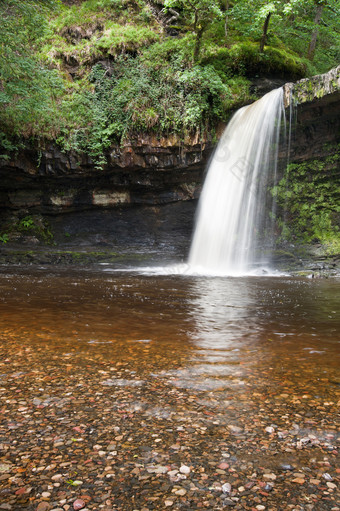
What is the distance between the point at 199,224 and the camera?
17109 mm

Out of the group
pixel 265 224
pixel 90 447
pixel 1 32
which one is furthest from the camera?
pixel 265 224

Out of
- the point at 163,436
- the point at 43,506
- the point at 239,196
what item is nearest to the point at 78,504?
the point at 43,506

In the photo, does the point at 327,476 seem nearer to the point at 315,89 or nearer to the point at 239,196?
the point at 315,89

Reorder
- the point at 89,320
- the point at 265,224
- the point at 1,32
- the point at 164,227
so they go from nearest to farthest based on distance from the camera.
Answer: the point at 89,320, the point at 1,32, the point at 265,224, the point at 164,227

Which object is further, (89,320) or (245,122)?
(245,122)

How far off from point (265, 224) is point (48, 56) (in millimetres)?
13420

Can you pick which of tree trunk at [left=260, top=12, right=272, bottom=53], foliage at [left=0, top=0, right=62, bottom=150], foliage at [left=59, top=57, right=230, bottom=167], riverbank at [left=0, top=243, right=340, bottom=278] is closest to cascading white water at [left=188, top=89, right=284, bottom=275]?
riverbank at [left=0, top=243, right=340, bottom=278]

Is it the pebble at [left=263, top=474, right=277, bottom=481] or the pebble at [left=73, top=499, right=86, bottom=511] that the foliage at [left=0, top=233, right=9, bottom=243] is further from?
the pebble at [left=263, top=474, right=277, bottom=481]

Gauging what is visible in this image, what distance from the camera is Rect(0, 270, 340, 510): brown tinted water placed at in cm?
200

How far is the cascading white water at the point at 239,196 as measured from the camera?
15.3 meters

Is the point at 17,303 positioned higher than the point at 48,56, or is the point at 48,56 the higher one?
the point at 48,56

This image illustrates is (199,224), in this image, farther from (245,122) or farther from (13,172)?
(13,172)

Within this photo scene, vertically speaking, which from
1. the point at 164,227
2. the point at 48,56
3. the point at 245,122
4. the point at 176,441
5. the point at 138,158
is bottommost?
the point at 176,441

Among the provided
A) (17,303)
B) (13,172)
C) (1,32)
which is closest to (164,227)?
(13,172)
